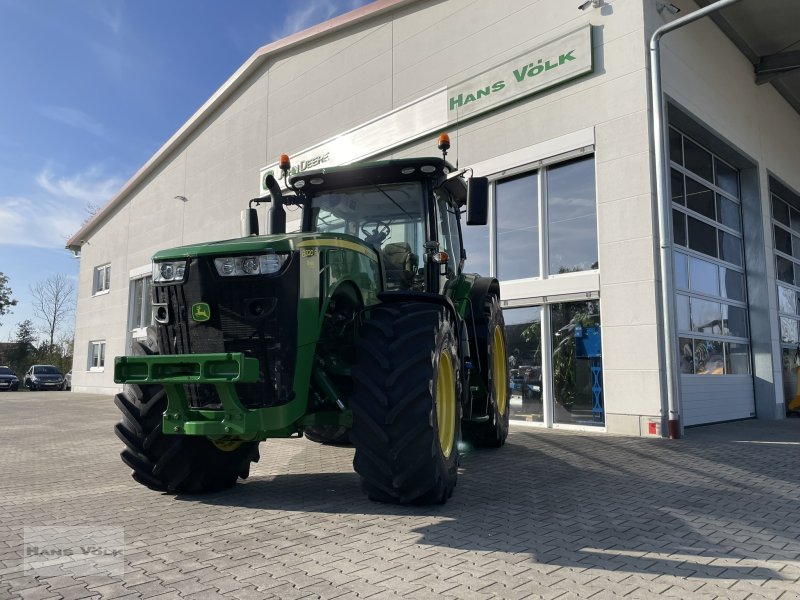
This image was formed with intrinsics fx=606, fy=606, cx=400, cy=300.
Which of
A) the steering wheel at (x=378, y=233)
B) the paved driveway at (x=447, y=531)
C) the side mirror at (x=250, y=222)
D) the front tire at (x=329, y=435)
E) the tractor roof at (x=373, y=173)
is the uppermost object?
the tractor roof at (x=373, y=173)

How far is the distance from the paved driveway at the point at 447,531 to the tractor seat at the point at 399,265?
184 centimetres

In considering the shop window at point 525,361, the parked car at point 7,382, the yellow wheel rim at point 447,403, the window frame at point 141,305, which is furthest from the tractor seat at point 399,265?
the parked car at point 7,382

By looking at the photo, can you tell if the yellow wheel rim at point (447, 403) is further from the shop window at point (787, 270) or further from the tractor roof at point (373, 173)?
the shop window at point (787, 270)

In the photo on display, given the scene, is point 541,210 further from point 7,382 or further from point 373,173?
point 7,382

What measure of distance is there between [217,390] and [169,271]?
108 centimetres

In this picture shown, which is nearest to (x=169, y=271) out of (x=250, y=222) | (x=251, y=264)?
(x=251, y=264)

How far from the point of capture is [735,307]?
12.7 meters

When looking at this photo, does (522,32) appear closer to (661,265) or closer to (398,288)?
(661,265)

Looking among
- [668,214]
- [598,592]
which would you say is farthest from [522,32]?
[598,592]

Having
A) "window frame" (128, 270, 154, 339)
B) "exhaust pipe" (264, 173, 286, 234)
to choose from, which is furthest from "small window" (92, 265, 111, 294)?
"exhaust pipe" (264, 173, 286, 234)

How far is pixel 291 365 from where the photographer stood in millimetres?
4219

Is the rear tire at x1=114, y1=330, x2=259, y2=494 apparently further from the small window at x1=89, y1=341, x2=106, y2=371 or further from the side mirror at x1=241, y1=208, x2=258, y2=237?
the small window at x1=89, y1=341, x2=106, y2=371

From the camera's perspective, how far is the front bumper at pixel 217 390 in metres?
3.86

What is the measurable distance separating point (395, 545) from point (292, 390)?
1.27 meters
